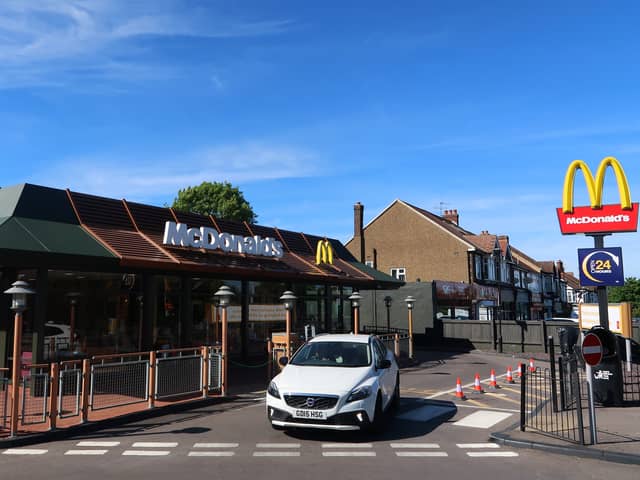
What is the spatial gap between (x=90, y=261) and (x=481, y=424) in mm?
9769

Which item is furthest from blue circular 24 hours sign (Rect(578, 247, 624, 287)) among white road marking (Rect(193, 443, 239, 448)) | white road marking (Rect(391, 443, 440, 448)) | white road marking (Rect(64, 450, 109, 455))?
white road marking (Rect(64, 450, 109, 455))

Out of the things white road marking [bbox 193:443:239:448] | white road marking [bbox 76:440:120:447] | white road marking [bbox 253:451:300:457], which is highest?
white road marking [bbox 253:451:300:457]

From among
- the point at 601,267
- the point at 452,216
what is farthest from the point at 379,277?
the point at 452,216

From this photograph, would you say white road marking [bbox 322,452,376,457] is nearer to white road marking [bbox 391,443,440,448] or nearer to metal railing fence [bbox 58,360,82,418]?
white road marking [bbox 391,443,440,448]

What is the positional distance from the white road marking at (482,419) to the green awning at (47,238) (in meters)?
9.35

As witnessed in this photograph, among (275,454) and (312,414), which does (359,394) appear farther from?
(275,454)

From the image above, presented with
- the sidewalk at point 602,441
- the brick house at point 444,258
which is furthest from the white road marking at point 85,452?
the brick house at point 444,258

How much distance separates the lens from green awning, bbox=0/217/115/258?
1255 centimetres

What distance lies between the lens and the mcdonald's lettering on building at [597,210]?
41.6 ft

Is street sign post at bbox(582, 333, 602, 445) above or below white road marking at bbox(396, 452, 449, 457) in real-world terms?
above

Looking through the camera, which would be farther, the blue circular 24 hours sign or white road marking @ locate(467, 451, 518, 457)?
the blue circular 24 hours sign

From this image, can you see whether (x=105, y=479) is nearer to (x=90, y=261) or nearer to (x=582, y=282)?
(x=90, y=261)

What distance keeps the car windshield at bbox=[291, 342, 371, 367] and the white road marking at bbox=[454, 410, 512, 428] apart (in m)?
2.31

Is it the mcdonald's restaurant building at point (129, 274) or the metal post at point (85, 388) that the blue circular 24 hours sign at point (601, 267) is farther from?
the metal post at point (85, 388)
